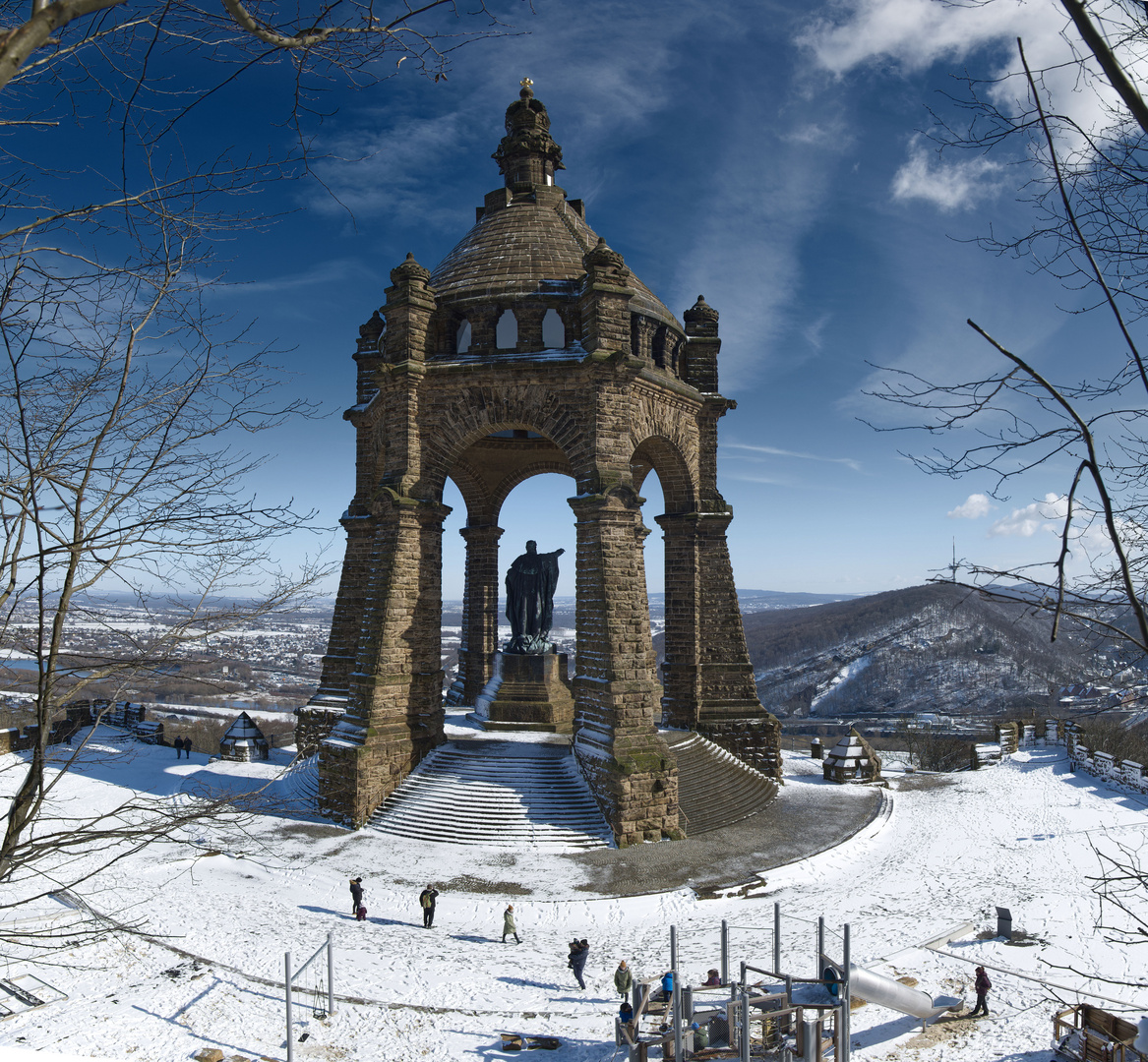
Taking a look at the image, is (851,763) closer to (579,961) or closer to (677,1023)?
(579,961)

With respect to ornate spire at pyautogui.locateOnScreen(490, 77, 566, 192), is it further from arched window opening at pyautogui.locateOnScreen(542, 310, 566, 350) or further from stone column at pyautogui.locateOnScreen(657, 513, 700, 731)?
stone column at pyautogui.locateOnScreen(657, 513, 700, 731)

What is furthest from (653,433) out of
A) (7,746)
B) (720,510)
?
(7,746)

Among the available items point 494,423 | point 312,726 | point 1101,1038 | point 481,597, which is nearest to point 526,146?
point 494,423

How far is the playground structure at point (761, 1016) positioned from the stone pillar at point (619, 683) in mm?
5180

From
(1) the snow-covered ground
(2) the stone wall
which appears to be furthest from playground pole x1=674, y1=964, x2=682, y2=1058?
(2) the stone wall

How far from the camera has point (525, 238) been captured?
56.9 ft

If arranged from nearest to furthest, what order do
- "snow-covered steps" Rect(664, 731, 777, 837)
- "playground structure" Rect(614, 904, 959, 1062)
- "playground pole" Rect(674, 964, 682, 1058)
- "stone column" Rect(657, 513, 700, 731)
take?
"playground pole" Rect(674, 964, 682, 1058) → "playground structure" Rect(614, 904, 959, 1062) → "snow-covered steps" Rect(664, 731, 777, 837) → "stone column" Rect(657, 513, 700, 731)

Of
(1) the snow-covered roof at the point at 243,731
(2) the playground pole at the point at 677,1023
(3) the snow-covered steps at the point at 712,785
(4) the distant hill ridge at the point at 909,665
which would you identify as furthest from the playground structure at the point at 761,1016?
(4) the distant hill ridge at the point at 909,665

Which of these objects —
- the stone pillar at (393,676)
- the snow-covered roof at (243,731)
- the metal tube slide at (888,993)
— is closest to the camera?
the metal tube slide at (888,993)

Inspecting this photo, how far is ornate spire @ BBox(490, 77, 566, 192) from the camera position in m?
19.7

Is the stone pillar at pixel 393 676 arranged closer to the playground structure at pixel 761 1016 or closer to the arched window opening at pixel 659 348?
the arched window opening at pixel 659 348

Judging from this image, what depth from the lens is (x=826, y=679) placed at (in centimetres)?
9769

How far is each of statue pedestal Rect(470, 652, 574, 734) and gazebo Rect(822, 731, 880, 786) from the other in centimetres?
768

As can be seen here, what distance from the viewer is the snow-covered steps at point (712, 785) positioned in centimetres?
1460
